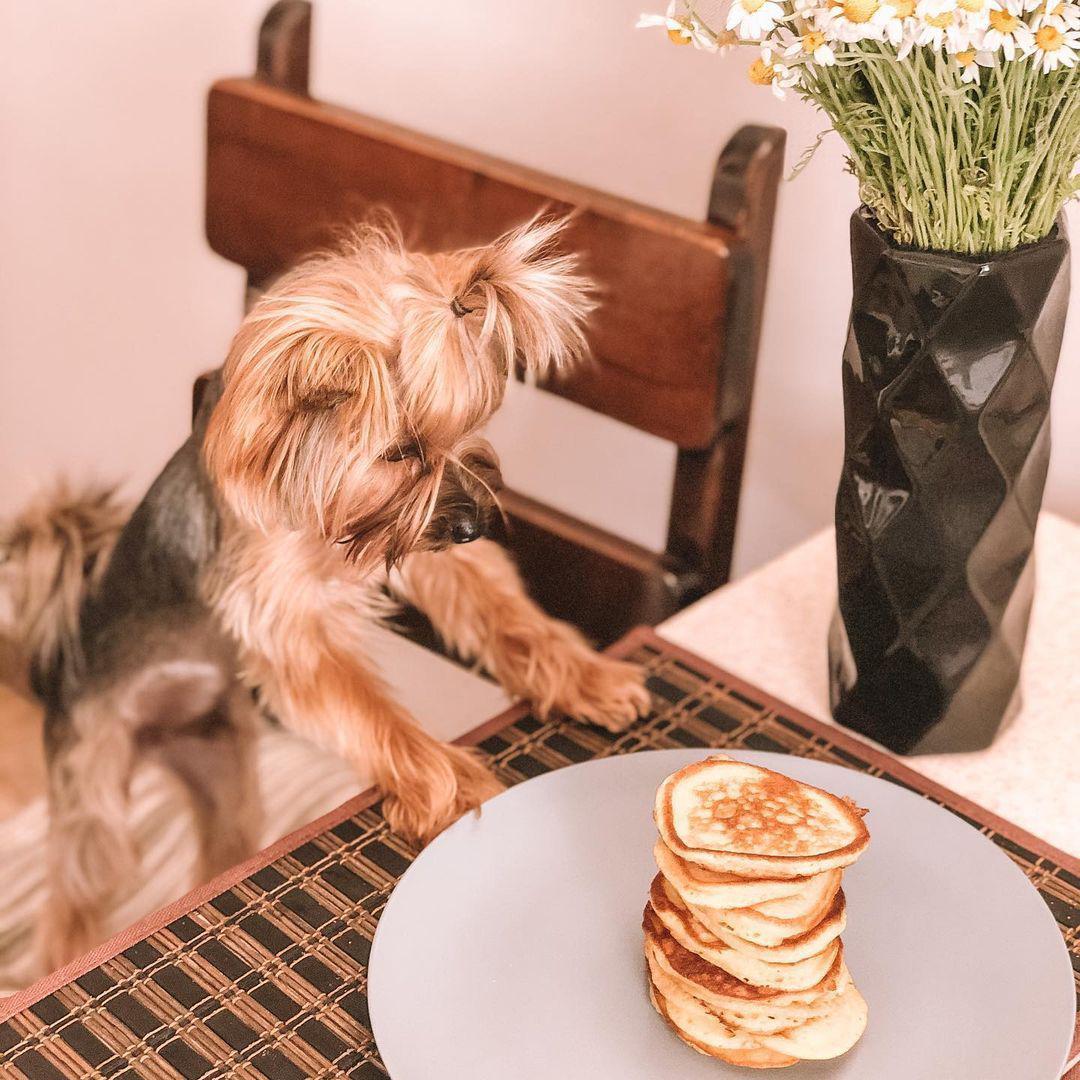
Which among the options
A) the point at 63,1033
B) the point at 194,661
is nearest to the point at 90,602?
the point at 194,661

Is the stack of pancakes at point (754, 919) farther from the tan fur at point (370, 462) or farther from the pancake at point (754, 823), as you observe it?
the tan fur at point (370, 462)

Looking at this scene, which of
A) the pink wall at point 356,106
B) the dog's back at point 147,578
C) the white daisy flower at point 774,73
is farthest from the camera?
the pink wall at point 356,106

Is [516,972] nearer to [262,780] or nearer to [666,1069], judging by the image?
[666,1069]

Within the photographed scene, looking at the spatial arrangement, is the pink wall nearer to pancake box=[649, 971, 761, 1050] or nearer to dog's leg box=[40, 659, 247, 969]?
dog's leg box=[40, 659, 247, 969]

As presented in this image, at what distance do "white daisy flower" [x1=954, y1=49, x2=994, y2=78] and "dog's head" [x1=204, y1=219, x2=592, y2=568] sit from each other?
351 mm

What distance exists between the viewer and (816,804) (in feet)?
2.64

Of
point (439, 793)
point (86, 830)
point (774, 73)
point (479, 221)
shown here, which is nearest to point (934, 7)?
point (774, 73)

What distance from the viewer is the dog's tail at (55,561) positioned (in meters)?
1.40

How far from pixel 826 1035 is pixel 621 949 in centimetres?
14

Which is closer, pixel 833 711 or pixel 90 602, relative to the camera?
pixel 833 711

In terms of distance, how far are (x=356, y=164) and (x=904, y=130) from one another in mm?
767

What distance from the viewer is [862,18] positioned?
76cm

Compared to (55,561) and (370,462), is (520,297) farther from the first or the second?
(55,561)

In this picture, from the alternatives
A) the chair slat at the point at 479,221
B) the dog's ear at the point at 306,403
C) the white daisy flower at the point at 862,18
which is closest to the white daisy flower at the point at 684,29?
the white daisy flower at the point at 862,18
